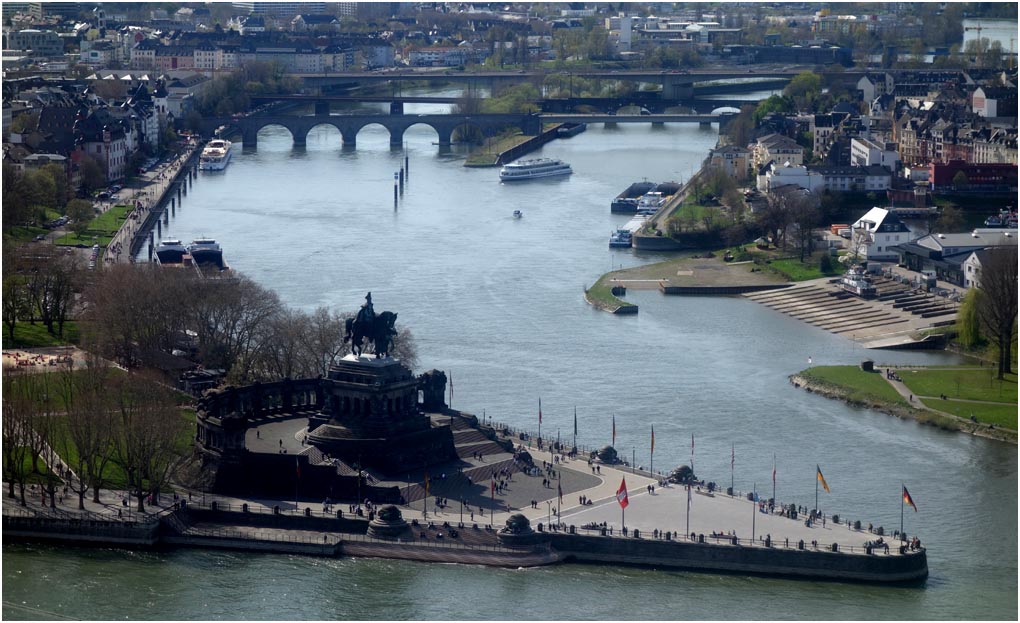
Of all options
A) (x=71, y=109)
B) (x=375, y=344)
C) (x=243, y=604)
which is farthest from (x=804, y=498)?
(x=71, y=109)

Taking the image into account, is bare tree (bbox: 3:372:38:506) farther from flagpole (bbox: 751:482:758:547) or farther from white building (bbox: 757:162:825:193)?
white building (bbox: 757:162:825:193)

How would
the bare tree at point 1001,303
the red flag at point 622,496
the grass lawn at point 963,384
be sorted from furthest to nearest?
the bare tree at point 1001,303 → the grass lawn at point 963,384 → the red flag at point 622,496

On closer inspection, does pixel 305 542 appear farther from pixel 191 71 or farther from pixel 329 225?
pixel 191 71

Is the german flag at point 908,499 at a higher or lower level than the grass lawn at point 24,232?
higher

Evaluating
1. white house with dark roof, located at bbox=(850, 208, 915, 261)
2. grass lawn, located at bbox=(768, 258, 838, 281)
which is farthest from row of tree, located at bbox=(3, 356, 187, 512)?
white house with dark roof, located at bbox=(850, 208, 915, 261)

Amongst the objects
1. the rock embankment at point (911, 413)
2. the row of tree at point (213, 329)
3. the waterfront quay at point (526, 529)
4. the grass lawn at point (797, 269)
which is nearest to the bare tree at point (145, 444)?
the waterfront quay at point (526, 529)

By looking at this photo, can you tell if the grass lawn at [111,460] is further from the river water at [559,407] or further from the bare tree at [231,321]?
the bare tree at [231,321]
